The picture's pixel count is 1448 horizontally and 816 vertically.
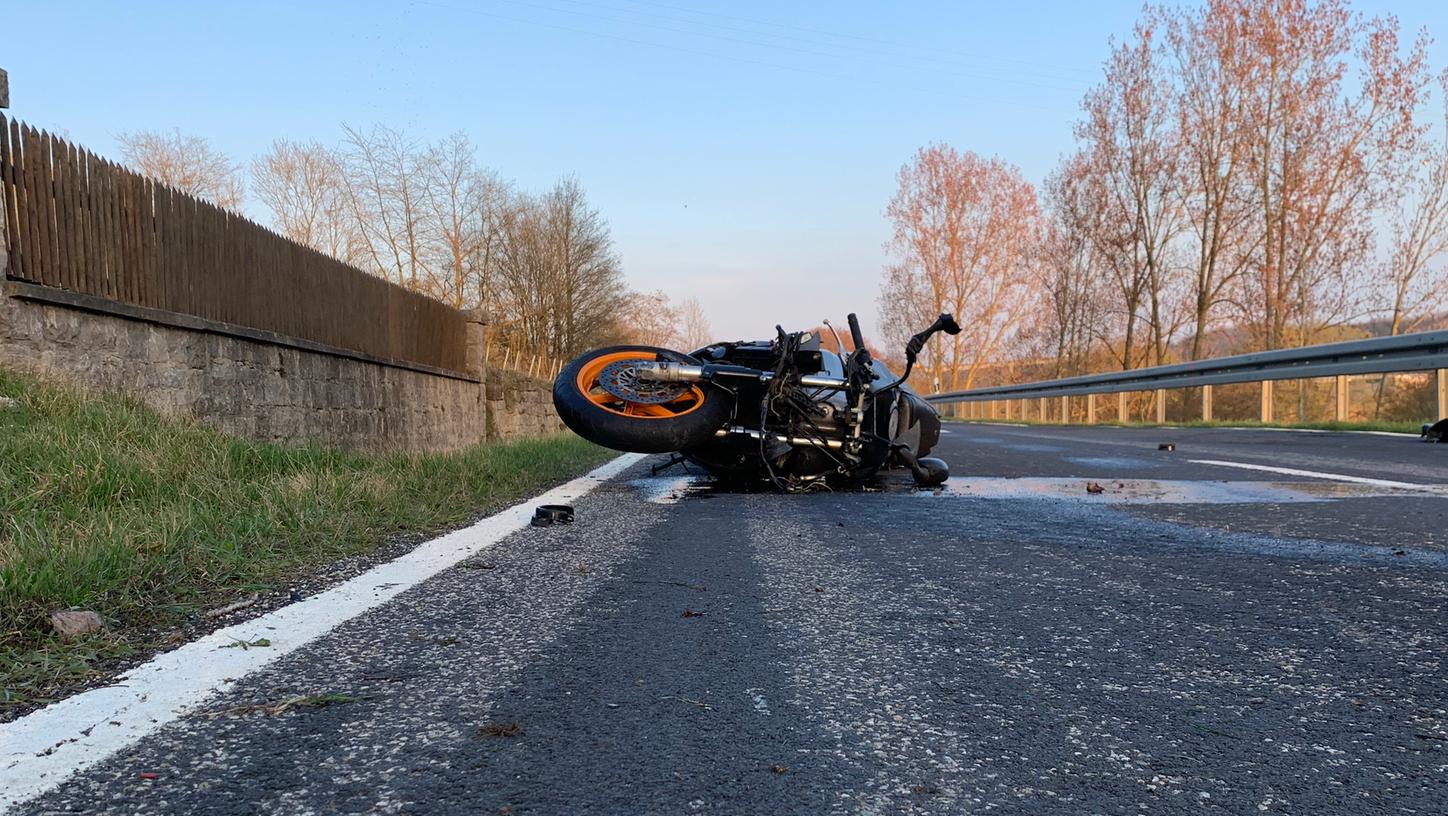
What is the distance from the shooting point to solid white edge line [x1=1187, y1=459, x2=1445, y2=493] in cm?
571

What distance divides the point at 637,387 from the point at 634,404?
0.39ft

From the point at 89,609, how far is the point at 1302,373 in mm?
14002

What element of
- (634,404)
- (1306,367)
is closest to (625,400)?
(634,404)

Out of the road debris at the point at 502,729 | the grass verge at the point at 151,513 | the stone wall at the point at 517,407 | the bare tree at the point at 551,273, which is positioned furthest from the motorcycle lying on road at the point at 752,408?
the bare tree at the point at 551,273

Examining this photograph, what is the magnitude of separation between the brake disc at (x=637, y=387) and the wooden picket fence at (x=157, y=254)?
327 centimetres

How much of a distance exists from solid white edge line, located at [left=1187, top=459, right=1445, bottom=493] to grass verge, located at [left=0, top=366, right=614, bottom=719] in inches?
226

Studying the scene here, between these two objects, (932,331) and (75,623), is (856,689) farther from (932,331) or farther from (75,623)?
(932,331)

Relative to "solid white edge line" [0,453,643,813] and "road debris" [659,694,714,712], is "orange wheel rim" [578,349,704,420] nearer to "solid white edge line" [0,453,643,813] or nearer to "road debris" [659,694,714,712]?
"solid white edge line" [0,453,643,813]

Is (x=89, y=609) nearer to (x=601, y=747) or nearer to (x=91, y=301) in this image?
(x=601, y=747)

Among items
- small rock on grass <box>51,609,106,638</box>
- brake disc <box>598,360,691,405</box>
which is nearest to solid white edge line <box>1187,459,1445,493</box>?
brake disc <box>598,360,691,405</box>

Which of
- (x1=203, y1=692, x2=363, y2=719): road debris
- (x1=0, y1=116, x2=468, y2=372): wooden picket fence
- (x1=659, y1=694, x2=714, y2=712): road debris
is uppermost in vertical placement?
(x1=0, y1=116, x2=468, y2=372): wooden picket fence

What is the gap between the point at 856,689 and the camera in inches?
72.9

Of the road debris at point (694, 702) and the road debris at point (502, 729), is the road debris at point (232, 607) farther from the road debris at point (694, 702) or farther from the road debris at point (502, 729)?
the road debris at point (694, 702)

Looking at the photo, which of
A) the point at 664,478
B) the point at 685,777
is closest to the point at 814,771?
the point at 685,777
